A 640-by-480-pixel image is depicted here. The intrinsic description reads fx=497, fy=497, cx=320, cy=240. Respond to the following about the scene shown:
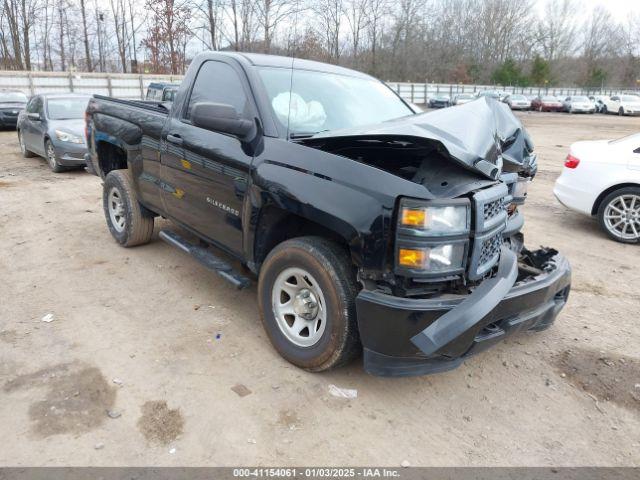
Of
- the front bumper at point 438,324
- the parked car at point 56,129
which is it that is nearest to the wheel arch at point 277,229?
the front bumper at point 438,324

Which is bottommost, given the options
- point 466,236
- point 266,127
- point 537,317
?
point 537,317

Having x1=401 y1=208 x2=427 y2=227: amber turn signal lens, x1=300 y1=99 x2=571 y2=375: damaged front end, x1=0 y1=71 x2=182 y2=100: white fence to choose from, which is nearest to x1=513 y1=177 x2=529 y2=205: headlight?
x1=300 y1=99 x2=571 y2=375: damaged front end

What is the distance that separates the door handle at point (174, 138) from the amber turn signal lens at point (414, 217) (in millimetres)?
2404

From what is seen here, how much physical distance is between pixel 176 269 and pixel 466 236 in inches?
132

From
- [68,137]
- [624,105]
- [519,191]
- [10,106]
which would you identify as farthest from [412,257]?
[624,105]

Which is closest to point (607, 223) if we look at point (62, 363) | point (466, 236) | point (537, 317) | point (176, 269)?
point (537, 317)

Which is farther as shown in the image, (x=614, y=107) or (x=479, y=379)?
(x=614, y=107)

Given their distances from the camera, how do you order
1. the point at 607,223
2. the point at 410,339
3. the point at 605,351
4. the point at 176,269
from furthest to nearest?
the point at 607,223, the point at 176,269, the point at 605,351, the point at 410,339

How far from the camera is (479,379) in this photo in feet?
10.9

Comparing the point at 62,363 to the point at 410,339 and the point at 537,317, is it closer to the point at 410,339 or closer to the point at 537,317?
the point at 410,339

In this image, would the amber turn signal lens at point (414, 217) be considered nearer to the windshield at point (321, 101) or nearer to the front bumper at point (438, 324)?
the front bumper at point (438, 324)

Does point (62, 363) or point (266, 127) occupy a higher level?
point (266, 127)

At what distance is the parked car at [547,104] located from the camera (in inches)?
1796

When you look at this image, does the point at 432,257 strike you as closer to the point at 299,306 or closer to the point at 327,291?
the point at 327,291
